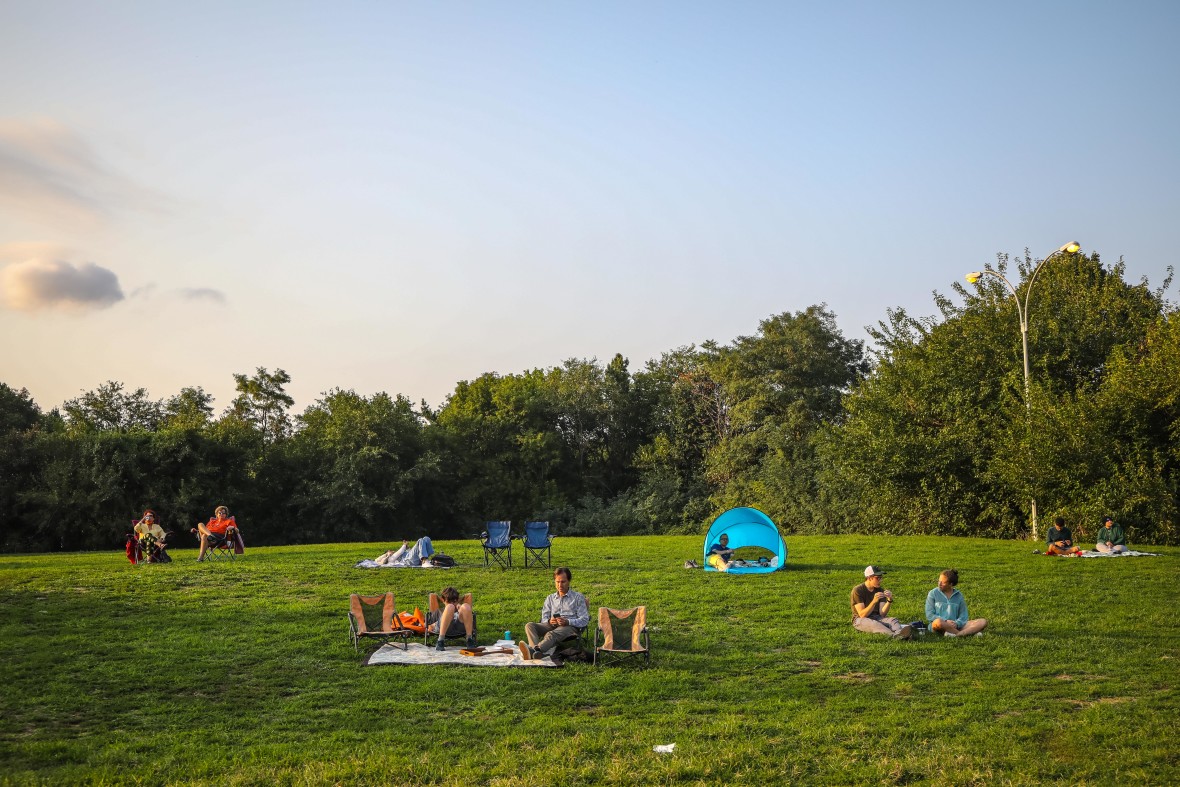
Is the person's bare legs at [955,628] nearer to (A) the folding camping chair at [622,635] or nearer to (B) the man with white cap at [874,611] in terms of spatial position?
(B) the man with white cap at [874,611]

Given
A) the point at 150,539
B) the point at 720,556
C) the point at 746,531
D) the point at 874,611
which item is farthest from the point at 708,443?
the point at 874,611

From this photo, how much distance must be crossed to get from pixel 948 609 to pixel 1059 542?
9.15 meters

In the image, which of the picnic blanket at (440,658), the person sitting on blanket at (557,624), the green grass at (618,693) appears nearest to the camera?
the green grass at (618,693)

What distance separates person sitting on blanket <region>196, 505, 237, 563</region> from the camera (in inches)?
773

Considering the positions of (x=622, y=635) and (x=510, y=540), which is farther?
(x=510, y=540)

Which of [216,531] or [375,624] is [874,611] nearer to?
[375,624]

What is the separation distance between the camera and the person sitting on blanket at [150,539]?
18781 millimetres

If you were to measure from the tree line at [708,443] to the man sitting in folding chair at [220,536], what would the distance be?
15.7 m

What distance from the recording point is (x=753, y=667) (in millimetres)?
9812

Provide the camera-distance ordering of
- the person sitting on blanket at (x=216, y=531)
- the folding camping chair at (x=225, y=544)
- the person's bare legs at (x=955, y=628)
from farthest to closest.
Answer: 1. the folding camping chair at (x=225, y=544)
2. the person sitting on blanket at (x=216, y=531)
3. the person's bare legs at (x=955, y=628)

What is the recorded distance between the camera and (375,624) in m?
11.0

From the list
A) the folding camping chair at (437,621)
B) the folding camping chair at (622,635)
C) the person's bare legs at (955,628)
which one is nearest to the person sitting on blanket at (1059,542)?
the person's bare legs at (955,628)

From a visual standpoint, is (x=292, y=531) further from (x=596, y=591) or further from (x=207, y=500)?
(x=596, y=591)

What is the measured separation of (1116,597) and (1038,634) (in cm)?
324
